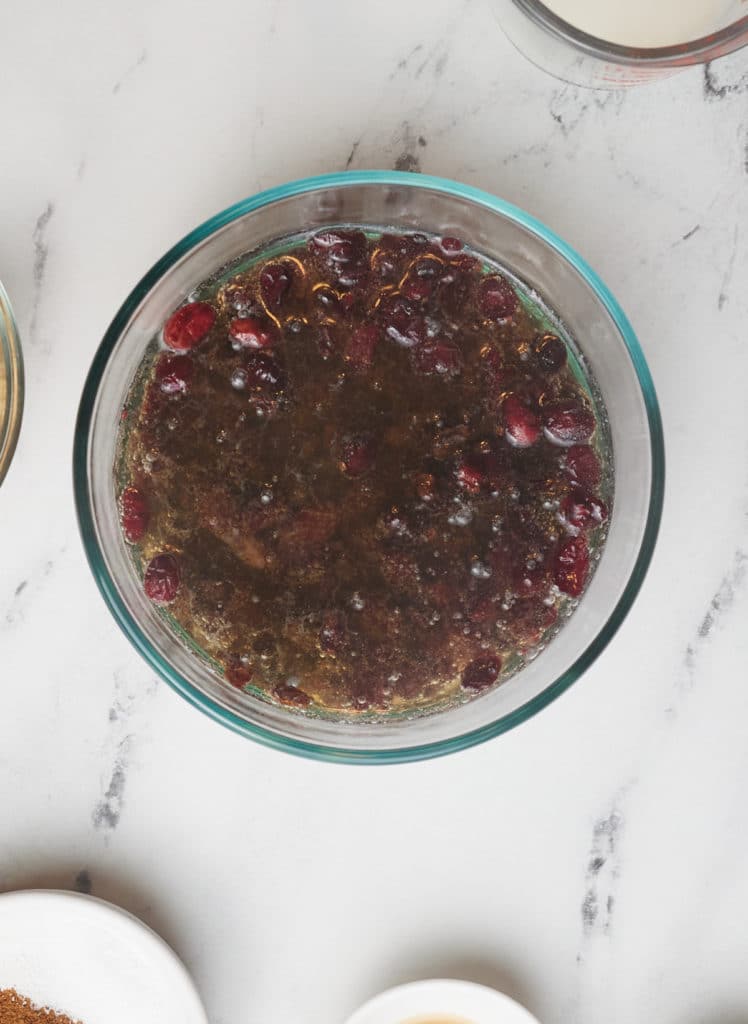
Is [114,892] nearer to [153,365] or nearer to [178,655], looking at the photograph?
[178,655]

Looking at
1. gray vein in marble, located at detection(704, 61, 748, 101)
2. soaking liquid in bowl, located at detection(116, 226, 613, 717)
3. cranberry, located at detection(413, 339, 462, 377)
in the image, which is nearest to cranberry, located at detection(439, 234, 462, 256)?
soaking liquid in bowl, located at detection(116, 226, 613, 717)

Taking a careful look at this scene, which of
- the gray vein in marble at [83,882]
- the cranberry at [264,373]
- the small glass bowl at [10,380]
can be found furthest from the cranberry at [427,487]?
the gray vein in marble at [83,882]

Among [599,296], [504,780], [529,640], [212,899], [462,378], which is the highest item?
[599,296]

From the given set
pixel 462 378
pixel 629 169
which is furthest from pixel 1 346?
pixel 629 169

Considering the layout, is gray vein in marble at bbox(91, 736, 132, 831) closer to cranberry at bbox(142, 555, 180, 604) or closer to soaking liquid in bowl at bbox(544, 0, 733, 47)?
cranberry at bbox(142, 555, 180, 604)

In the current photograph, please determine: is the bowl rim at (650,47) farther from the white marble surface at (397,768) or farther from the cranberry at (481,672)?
the cranberry at (481,672)

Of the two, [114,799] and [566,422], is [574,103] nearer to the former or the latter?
[566,422]
